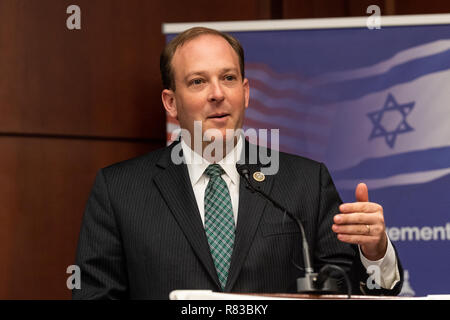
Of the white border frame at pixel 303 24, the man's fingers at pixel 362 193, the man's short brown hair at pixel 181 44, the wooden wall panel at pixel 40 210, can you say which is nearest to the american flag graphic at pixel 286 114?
the white border frame at pixel 303 24

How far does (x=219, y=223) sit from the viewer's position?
7.23 ft

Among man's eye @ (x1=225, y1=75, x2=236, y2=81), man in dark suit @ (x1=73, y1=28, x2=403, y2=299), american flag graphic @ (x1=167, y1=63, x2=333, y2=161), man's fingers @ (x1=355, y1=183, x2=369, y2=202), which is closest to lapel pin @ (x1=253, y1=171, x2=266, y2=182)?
man in dark suit @ (x1=73, y1=28, x2=403, y2=299)

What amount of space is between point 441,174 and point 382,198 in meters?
0.30

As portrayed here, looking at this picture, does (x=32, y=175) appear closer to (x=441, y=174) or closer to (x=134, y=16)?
(x=134, y=16)

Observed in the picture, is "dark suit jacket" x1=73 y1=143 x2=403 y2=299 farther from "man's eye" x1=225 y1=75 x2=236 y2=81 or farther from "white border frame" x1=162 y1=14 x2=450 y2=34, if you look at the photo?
"white border frame" x1=162 y1=14 x2=450 y2=34

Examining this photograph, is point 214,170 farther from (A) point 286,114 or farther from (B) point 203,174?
(A) point 286,114

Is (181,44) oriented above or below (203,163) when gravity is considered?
above

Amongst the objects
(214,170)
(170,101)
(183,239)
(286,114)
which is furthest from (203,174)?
(286,114)

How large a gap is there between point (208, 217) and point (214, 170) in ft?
0.65

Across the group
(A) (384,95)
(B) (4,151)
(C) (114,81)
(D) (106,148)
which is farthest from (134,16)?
(A) (384,95)

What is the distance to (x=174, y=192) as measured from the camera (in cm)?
231

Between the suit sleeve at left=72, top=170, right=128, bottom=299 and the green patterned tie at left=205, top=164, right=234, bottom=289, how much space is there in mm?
324

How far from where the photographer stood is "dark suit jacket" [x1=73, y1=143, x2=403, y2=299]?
2137 millimetres

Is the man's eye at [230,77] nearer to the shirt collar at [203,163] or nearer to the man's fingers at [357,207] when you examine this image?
the shirt collar at [203,163]
